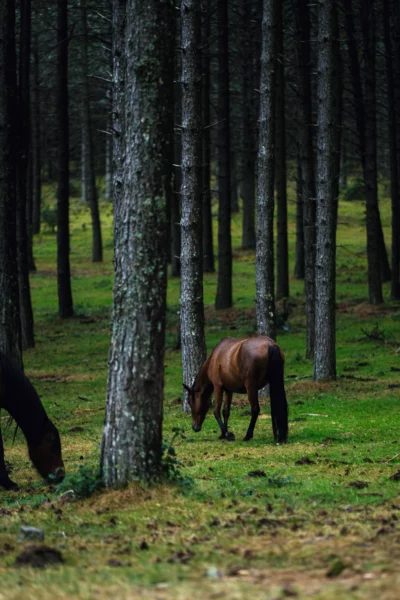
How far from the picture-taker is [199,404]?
16953 millimetres

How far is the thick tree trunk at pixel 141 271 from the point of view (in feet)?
32.0

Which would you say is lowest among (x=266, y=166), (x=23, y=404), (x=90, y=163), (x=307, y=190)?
(x=23, y=404)

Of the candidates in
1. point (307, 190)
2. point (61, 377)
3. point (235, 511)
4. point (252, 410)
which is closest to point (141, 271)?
point (235, 511)

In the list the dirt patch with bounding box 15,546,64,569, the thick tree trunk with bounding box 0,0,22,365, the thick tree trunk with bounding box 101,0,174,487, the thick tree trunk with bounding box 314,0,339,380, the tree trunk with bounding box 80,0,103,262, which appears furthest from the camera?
the tree trunk with bounding box 80,0,103,262

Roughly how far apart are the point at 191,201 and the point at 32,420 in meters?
7.77

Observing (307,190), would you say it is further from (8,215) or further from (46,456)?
(46,456)

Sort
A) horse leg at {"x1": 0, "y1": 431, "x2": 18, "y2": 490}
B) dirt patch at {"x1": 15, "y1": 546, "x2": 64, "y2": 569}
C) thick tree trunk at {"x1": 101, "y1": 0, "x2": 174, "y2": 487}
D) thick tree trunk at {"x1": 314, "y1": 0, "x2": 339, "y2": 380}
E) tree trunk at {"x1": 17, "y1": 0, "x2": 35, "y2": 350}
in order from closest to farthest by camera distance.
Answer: dirt patch at {"x1": 15, "y1": 546, "x2": 64, "y2": 569}
thick tree trunk at {"x1": 101, "y1": 0, "x2": 174, "y2": 487}
horse leg at {"x1": 0, "y1": 431, "x2": 18, "y2": 490}
thick tree trunk at {"x1": 314, "y1": 0, "x2": 339, "y2": 380}
tree trunk at {"x1": 17, "y1": 0, "x2": 35, "y2": 350}

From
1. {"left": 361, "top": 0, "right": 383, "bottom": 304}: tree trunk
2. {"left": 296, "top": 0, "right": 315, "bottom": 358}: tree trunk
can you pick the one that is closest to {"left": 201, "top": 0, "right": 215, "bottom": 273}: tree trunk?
{"left": 361, "top": 0, "right": 383, "bottom": 304}: tree trunk

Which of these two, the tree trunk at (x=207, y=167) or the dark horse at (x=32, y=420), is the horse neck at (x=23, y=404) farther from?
the tree trunk at (x=207, y=167)

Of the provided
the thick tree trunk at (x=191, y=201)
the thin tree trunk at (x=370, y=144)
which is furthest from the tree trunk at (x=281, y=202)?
the thick tree trunk at (x=191, y=201)

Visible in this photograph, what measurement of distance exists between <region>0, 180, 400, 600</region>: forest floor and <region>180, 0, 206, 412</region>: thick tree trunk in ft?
5.60

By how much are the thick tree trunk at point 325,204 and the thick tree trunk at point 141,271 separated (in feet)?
41.5

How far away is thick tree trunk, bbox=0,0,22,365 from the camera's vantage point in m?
19.8

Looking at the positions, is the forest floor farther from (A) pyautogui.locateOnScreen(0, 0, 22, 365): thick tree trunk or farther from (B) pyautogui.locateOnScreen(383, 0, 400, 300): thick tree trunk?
(B) pyautogui.locateOnScreen(383, 0, 400, 300): thick tree trunk
